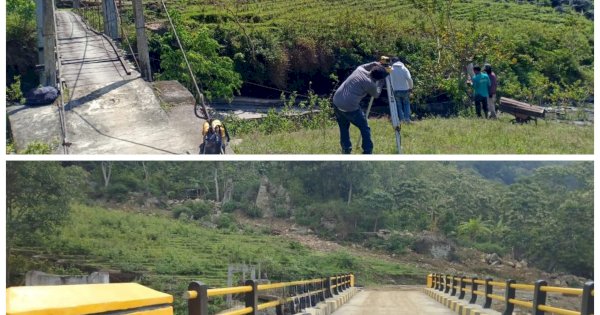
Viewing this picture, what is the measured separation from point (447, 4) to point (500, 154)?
9811 mm

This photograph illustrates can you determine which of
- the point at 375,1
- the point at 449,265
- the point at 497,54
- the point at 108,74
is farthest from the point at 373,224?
the point at 108,74

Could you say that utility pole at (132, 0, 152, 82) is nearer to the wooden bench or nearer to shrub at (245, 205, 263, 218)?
the wooden bench

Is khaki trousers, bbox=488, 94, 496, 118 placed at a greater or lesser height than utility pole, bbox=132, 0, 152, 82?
lesser

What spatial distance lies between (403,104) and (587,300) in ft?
18.5

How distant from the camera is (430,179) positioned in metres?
29.9

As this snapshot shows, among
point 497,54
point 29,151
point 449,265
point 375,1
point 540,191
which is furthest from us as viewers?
point 540,191

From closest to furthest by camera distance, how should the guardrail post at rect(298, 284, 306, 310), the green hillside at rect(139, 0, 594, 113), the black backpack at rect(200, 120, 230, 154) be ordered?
the guardrail post at rect(298, 284, 306, 310) → the black backpack at rect(200, 120, 230, 154) → the green hillside at rect(139, 0, 594, 113)

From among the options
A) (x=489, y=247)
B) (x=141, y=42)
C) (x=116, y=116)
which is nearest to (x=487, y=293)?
(x=116, y=116)

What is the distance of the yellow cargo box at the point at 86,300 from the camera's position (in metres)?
2.18

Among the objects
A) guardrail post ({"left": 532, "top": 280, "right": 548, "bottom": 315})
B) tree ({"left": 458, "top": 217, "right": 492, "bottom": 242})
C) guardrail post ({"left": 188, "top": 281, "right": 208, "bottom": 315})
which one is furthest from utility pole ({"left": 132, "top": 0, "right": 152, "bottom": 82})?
tree ({"left": 458, "top": 217, "right": 492, "bottom": 242})

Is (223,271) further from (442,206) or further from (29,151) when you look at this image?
(29,151)

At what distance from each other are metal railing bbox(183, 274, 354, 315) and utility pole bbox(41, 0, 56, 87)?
3.98m

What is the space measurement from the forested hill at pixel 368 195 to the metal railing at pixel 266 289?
17.0m

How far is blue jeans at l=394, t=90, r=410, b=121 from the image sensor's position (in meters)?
9.12
